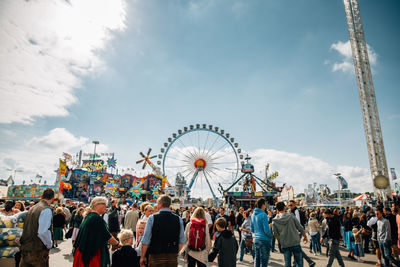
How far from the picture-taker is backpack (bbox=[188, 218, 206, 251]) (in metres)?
4.41

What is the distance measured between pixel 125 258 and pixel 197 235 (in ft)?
4.90

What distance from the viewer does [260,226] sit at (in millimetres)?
5457

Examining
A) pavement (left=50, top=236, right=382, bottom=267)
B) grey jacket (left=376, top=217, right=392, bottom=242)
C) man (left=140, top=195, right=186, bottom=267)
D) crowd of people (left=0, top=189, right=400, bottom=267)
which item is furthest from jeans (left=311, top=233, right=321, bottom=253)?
man (left=140, top=195, right=186, bottom=267)

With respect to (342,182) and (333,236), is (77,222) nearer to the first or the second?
(333,236)

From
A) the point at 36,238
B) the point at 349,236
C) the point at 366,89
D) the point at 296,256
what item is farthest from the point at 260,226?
the point at 366,89

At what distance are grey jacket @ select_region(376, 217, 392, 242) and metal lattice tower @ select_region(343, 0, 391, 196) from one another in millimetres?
36730

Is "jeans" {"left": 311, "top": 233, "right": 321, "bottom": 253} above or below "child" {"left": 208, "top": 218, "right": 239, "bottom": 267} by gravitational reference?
below

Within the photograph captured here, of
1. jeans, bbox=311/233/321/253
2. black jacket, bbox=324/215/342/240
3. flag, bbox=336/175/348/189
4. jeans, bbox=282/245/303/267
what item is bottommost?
jeans, bbox=311/233/321/253

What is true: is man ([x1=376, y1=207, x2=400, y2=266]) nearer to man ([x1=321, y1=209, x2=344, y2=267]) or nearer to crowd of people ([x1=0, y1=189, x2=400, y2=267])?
crowd of people ([x1=0, y1=189, x2=400, y2=267])

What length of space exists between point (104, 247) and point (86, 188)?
58.5m

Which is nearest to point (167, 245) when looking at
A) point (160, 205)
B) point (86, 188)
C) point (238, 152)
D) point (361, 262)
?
point (160, 205)

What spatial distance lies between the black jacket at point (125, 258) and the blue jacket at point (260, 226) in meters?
3.08

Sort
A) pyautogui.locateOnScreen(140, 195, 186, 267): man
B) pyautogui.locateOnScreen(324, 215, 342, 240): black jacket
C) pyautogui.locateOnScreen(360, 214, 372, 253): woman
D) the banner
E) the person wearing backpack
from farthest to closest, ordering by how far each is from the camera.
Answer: the banner
pyautogui.locateOnScreen(360, 214, 372, 253): woman
pyautogui.locateOnScreen(324, 215, 342, 240): black jacket
the person wearing backpack
pyautogui.locateOnScreen(140, 195, 186, 267): man

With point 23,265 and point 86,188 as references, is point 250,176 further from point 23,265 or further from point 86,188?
point 86,188
